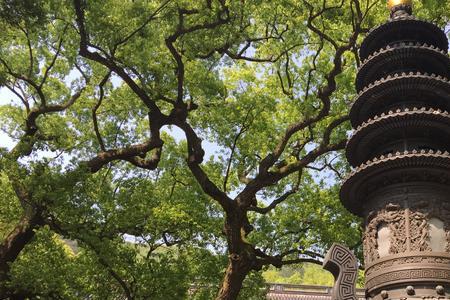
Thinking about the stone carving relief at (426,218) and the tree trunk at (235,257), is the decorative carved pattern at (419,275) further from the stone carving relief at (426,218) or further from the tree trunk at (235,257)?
the tree trunk at (235,257)

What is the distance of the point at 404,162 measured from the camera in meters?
9.31

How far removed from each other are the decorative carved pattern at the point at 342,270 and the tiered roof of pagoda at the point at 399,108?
5.30 feet

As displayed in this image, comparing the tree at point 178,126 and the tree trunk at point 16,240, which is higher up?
the tree at point 178,126

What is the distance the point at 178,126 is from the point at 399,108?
26.7 feet

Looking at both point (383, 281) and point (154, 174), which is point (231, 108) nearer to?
point (154, 174)

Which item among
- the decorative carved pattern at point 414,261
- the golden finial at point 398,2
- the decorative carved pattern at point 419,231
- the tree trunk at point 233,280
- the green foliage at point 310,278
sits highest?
the green foliage at point 310,278

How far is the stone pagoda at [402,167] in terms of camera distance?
349 inches

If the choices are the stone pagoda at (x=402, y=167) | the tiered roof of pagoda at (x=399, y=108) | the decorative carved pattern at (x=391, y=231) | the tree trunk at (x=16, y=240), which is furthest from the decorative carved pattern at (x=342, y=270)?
Answer: the tree trunk at (x=16, y=240)

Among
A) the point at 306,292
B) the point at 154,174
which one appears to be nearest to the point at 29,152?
the point at 154,174

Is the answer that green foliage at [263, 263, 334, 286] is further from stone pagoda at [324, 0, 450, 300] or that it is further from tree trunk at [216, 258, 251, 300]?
stone pagoda at [324, 0, 450, 300]

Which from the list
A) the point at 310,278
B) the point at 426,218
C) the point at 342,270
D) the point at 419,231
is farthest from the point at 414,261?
the point at 310,278

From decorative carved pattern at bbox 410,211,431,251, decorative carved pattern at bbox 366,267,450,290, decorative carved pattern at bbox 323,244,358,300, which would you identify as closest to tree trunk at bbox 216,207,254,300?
decorative carved pattern at bbox 323,244,358,300

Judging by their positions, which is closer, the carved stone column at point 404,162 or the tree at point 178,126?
the carved stone column at point 404,162

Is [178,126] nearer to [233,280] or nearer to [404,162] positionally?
[233,280]
